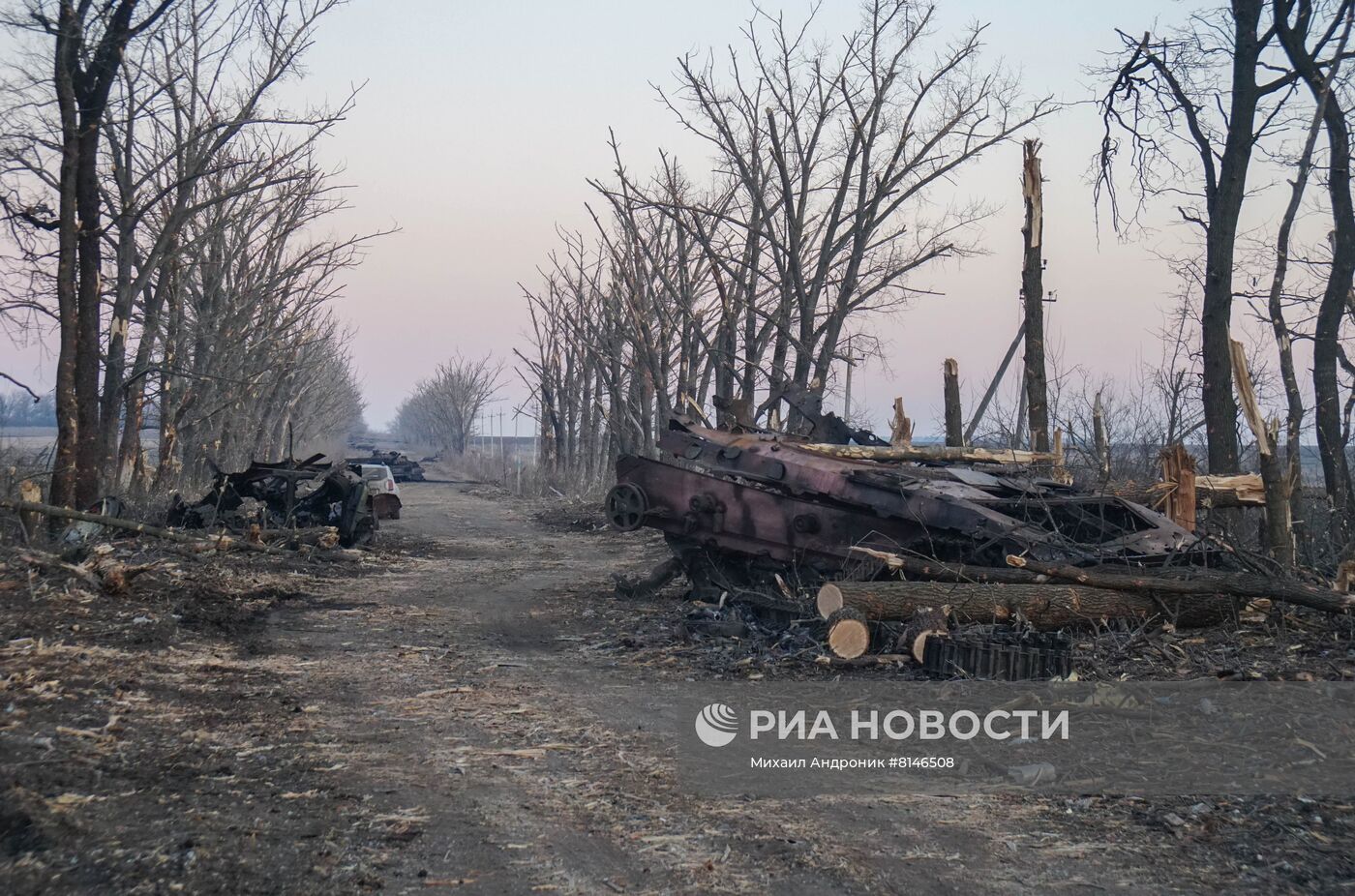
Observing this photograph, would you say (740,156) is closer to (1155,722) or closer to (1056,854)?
(1155,722)

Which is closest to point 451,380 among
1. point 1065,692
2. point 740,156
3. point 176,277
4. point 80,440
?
point 176,277

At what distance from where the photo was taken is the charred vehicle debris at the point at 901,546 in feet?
25.8

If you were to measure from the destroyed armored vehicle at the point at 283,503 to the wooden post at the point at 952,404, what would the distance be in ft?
30.8

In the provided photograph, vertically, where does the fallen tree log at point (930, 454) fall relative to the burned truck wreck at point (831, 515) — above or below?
above

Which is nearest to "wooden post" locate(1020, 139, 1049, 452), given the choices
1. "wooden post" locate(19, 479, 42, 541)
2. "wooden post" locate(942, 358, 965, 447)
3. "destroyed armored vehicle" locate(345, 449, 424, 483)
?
"wooden post" locate(942, 358, 965, 447)

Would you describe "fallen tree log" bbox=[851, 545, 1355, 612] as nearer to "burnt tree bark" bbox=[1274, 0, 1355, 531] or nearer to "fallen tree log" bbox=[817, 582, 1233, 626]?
"fallen tree log" bbox=[817, 582, 1233, 626]

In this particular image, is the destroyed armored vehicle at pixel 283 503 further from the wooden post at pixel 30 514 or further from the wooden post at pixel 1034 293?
the wooden post at pixel 1034 293

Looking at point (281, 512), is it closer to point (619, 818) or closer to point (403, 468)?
point (619, 818)

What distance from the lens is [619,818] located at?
475 cm

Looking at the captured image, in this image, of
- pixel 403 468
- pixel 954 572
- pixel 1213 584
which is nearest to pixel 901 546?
pixel 954 572

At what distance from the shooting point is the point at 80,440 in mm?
14242

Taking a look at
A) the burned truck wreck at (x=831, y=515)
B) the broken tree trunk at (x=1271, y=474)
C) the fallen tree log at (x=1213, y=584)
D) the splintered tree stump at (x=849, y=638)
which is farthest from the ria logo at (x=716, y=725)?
the broken tree trunk at (x=1271, y=474)

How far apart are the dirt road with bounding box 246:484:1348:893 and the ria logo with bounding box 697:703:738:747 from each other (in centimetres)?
27

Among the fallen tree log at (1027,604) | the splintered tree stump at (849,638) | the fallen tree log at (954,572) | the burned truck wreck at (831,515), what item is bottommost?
the splintered tree stump at (849,638)
